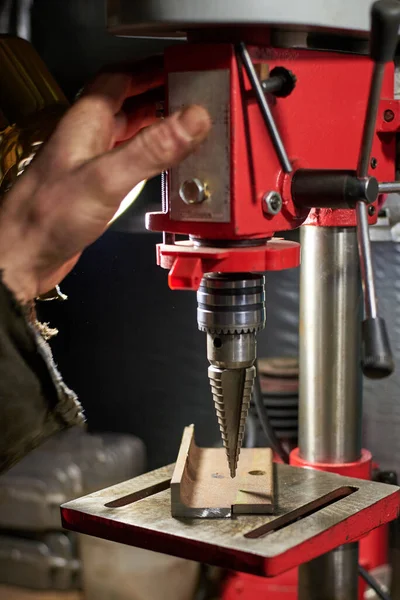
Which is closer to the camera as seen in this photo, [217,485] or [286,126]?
[286,126]

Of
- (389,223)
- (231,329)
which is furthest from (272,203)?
(389,223)

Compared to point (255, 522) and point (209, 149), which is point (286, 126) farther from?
point (255, 522)

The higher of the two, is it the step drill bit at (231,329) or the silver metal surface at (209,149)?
the silver metal surface at (209,149)

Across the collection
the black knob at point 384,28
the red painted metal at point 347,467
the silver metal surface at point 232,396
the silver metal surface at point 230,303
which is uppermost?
the black knob at point 384,28

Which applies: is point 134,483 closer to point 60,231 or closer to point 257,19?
point 60,231

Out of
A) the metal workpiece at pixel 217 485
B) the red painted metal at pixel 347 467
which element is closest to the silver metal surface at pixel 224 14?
the metal workpiece at pixel 217 485

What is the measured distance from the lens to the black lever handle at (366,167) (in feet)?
2.56

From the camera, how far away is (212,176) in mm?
854

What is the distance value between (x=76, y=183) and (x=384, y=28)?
12.9 inches

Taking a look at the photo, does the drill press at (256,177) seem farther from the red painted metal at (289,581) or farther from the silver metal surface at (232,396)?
the red painted metal at (289,581)

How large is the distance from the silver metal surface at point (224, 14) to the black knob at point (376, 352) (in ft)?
1.01

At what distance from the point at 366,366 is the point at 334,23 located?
352 millimetres

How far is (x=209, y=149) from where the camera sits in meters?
0.85

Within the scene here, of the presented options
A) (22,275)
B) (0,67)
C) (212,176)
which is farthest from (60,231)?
(0,67)
